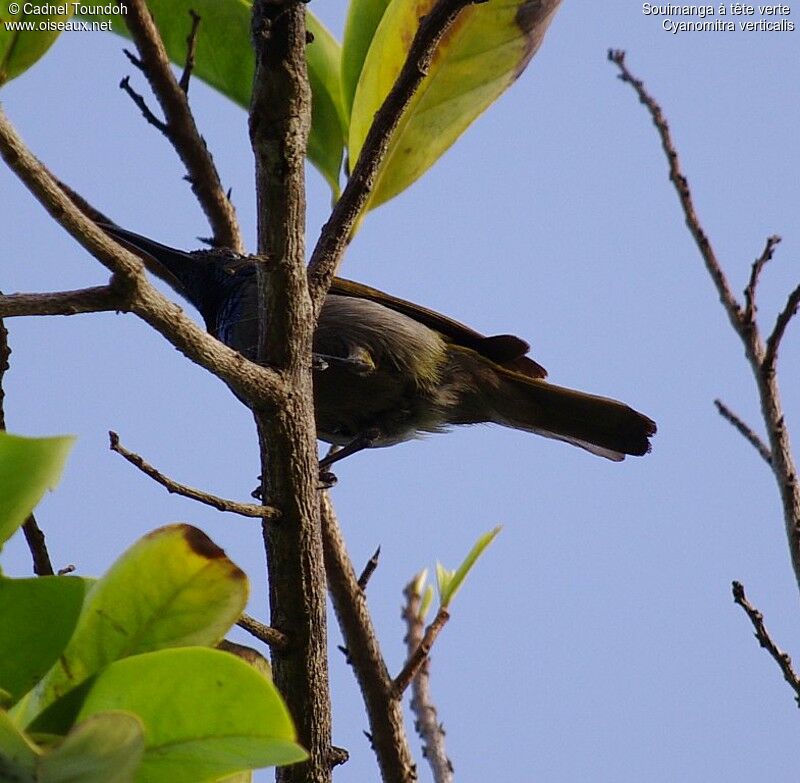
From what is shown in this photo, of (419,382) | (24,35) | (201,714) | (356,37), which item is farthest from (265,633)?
(419,382)

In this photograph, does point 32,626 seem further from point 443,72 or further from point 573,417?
point 573,417

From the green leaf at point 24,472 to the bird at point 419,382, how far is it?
2.76 metres

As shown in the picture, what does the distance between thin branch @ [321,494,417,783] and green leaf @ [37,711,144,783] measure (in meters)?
2.02

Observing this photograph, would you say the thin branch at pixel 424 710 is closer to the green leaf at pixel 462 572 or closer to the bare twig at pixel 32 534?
the green leaf at pixel 462 572

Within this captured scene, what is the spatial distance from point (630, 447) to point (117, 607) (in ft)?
10.2

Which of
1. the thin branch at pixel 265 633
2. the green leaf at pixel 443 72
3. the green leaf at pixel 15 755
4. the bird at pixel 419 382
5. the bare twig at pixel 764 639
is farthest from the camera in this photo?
the bird at pixel 419 382

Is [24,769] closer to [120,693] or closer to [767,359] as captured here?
[120,693]

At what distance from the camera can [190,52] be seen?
339 centimetres

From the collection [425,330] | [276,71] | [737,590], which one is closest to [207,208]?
[425,330]

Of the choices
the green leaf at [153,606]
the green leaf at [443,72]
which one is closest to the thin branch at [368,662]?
the green leaf at [443,72]

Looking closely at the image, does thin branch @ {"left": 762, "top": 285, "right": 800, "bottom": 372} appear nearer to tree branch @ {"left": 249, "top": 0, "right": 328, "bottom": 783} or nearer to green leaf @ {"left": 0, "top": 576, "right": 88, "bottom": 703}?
tree branch @ {"left": 249, "top": 0, "right": 328, "bottom": 783}

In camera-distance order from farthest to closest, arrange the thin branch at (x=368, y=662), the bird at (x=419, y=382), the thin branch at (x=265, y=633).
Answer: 1. the bird at (x=419, y=382)
2. the thin branch at (x=368, y=662)
3. the thin branch at (x=265, y=633)

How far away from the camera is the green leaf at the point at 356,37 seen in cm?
322

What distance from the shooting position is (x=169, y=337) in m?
1.85
